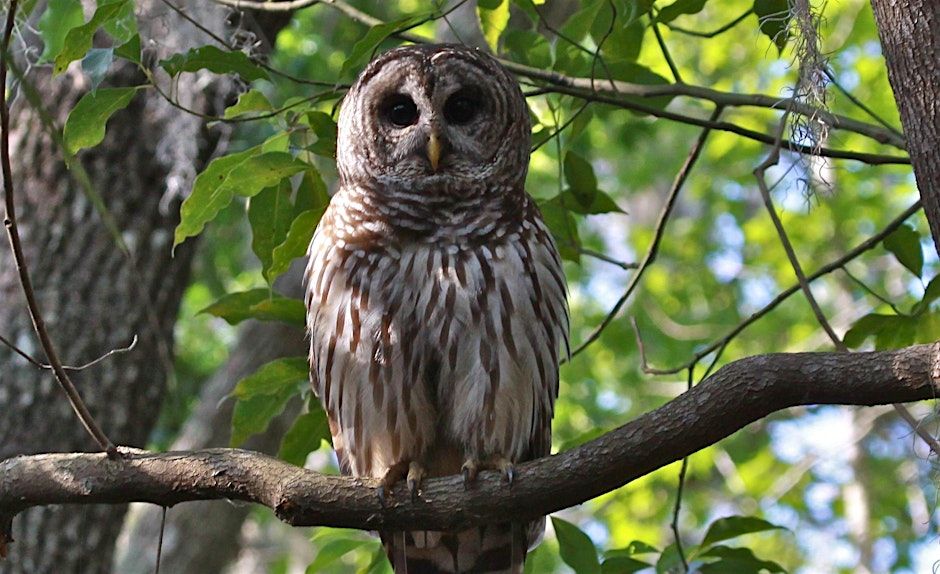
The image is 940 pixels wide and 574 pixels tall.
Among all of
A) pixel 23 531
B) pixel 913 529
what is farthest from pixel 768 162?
pixel 913 529

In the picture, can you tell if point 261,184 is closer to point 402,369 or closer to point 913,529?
point 402,369

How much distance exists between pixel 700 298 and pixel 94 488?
999 cm

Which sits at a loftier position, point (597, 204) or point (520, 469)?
point (597, 204)

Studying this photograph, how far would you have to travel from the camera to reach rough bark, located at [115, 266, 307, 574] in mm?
5598

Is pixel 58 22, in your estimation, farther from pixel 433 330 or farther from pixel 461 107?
pixel 433 330

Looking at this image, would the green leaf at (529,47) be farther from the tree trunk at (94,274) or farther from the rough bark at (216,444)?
the rough bark at (216,444)

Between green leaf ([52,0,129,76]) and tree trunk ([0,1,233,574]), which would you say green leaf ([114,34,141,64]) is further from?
tree trunk ([0,1,233,574])

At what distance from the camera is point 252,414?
3.28m

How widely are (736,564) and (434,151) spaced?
1321mm

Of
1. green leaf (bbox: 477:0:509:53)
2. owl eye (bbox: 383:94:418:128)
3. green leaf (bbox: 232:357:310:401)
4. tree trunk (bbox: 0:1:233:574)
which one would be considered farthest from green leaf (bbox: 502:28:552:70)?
tree trunk (bbox: 0:1:233:574)

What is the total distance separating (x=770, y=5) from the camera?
2.94 m

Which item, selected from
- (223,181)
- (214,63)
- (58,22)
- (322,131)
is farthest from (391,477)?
(58,22)

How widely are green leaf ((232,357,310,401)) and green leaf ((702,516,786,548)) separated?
3.79ft

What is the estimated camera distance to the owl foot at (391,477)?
8.15 ft
